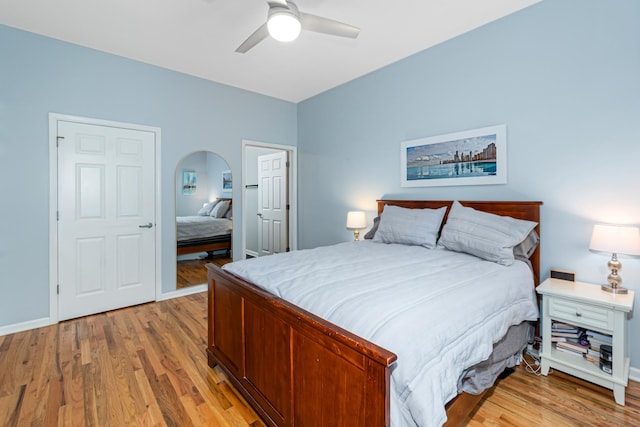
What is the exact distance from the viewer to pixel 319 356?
1222 millimetres

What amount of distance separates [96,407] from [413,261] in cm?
219

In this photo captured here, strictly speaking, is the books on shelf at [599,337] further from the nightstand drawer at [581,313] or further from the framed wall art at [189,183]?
the framed wall art at [189,183]

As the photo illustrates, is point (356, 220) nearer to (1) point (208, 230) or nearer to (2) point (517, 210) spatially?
(2) point (517, 210)

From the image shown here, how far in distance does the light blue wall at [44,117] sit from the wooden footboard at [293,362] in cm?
216

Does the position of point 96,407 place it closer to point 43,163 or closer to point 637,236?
point 43,163

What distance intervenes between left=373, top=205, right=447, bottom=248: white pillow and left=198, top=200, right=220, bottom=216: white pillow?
239 cm

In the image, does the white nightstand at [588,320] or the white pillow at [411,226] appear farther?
the white pillow at [411,226]

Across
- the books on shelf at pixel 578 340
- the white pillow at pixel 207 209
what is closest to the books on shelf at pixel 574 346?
the books on shelf at pixel 578 340

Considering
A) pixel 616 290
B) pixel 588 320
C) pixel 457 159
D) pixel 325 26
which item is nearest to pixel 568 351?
pixel 588 320

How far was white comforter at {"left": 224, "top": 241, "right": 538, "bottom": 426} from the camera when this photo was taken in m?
1.06

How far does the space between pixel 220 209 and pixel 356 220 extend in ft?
6.47

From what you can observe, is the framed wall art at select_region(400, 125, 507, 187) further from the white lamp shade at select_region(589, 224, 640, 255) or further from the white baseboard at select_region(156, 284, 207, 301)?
the white baseboard at select_region(156, 284, 207, 301)

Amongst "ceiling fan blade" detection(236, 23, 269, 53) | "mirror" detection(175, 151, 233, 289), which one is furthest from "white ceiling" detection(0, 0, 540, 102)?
"mirror" detection(175, 151, 233, 289)

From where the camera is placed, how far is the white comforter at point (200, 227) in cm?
387
